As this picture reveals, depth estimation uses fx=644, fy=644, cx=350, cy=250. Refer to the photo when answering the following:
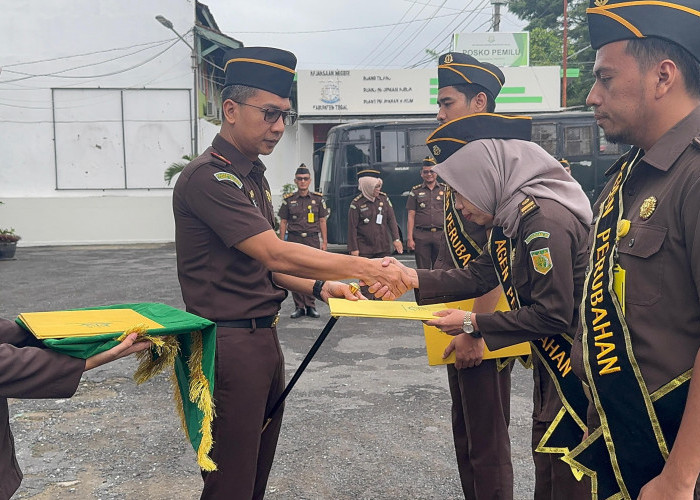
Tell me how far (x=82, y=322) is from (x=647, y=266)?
1.54m

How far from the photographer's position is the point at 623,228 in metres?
1.52

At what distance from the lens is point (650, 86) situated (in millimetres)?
1487

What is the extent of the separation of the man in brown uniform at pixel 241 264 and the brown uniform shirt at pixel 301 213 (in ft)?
22.4

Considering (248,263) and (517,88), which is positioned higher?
(517,88)

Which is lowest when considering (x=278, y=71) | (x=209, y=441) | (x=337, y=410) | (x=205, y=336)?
(x=337, y=410)

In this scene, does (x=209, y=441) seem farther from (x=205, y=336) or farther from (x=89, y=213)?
(x=89, y=213)

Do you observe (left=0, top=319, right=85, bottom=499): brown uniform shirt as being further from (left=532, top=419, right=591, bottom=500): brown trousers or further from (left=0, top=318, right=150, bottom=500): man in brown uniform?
(left=532, top=419, right=591, bottom=500): brown trousers

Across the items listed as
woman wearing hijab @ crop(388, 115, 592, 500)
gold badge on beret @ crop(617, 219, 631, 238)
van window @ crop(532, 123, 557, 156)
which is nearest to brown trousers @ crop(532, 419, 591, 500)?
woman wearing hijab @ crop(388, 115, 592, 500)

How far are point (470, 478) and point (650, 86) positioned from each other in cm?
207

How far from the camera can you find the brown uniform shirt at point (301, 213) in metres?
9.50

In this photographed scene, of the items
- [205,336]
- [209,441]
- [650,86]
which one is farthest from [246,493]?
[650,86]

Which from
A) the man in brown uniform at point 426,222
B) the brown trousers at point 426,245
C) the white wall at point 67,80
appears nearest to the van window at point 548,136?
the man in brown uniform at point 426,222

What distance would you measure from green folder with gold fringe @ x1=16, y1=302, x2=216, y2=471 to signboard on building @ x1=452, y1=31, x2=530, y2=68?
2145 cm

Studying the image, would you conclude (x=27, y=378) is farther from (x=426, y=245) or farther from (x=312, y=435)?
(x=426, y=245)
